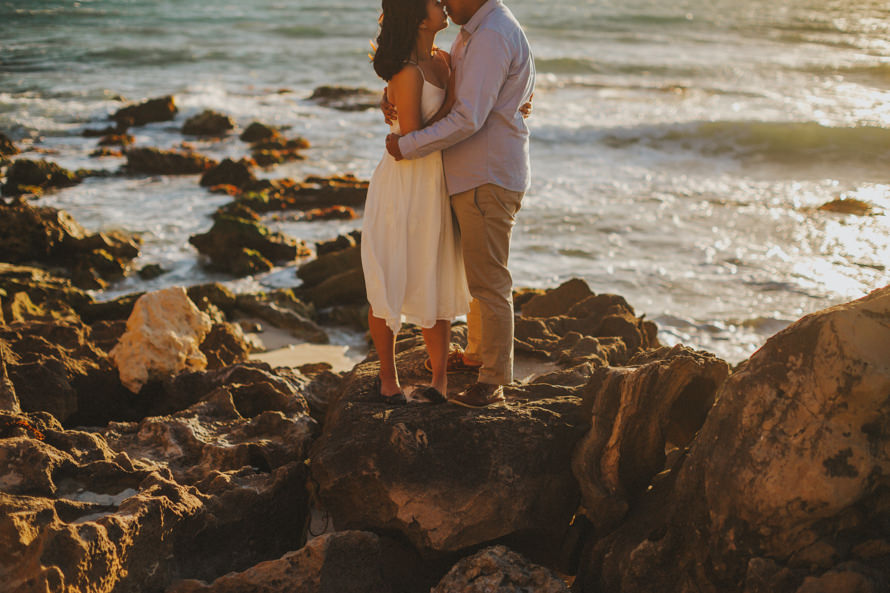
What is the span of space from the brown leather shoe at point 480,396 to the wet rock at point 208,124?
51.3ft

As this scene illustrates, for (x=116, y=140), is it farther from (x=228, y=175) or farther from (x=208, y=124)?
(x=228, y=175)

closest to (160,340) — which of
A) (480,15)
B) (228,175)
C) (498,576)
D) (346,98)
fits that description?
(480,15)

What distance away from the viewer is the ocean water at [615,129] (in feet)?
30.6

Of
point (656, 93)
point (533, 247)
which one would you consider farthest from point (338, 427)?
point (656, 93)

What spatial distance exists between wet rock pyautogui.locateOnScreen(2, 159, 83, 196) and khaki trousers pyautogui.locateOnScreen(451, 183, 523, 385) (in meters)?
11.1

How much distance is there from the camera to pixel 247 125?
62.4 ft

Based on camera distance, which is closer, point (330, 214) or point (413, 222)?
point (413, 222)

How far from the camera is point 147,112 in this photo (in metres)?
19.5

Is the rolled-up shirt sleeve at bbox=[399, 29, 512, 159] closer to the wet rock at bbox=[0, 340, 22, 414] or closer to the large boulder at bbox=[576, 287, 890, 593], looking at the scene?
the large boulder at bbox=[576, 287, 890, 593]

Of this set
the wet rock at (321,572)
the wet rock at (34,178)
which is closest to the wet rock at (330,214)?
the wet rock at (34,178)

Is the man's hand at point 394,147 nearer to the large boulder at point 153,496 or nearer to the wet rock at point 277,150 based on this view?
the large boulder at point 153,496

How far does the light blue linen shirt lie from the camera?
3.55 metres

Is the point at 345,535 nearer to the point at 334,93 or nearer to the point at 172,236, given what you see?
the point at 172,236

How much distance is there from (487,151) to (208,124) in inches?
627
